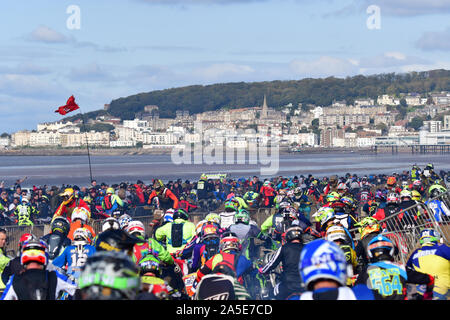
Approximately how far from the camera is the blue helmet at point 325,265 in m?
4.96

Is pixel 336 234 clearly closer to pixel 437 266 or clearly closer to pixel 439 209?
pixel 437 266

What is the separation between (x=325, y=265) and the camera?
496 cm

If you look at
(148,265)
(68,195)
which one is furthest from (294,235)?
(68,195)

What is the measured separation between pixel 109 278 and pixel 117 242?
2217 millimetres

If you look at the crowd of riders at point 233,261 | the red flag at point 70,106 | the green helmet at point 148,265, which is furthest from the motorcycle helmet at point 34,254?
the red flag at point 70,106

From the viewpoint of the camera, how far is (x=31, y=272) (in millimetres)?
7016

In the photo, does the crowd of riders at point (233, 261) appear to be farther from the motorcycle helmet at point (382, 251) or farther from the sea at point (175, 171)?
the sea at point (175, 171)

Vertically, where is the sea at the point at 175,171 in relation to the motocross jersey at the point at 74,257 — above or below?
below

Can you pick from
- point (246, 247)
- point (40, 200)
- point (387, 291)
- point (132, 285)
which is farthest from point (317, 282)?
point (40, 200)

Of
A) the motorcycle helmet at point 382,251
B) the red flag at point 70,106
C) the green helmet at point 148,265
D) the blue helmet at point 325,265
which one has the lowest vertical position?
the green helmet at point 148,265

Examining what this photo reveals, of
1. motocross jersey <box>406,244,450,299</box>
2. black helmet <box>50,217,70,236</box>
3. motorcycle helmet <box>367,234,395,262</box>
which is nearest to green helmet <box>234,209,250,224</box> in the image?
black helmet <box>50,217,70,236</box>

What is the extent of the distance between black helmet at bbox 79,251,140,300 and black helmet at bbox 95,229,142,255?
202 cm

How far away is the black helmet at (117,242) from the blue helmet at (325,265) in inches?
82.0

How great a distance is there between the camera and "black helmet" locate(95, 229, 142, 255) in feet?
22.0
